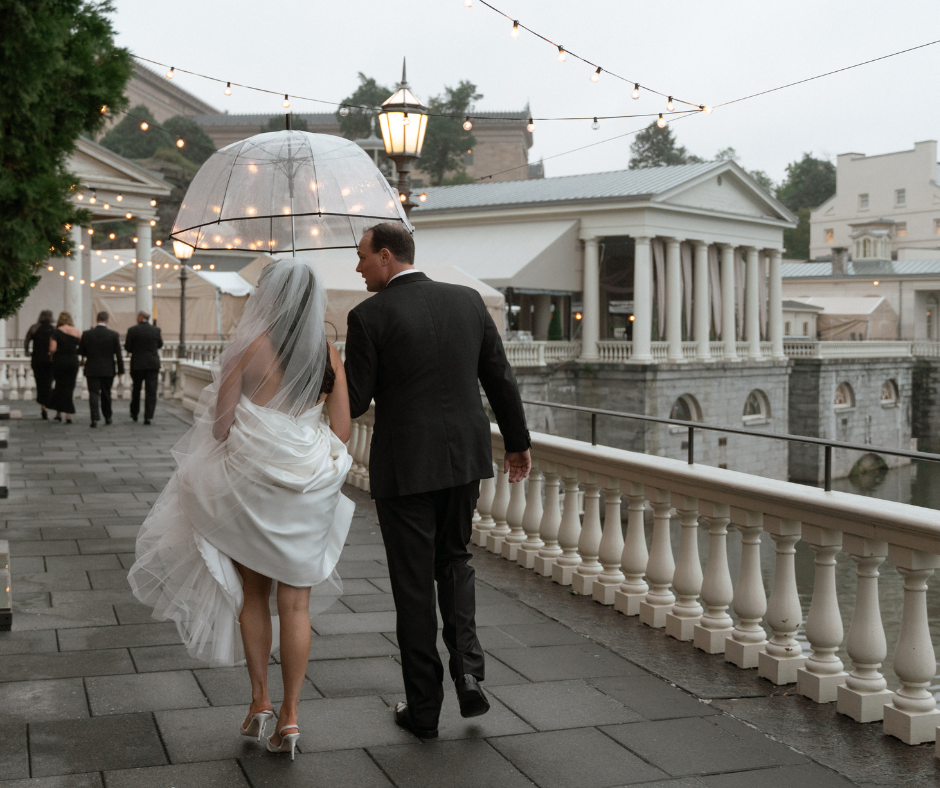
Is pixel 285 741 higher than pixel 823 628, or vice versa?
pixel 823 628

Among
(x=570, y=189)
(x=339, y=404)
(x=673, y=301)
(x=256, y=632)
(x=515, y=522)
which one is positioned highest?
(x=570, y=189)

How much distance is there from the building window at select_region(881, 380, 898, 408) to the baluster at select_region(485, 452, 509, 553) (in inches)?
1721

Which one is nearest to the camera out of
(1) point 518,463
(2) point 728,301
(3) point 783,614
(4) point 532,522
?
(1) point 518,463

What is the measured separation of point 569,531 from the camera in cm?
607

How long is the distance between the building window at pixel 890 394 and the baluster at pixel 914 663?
1819 inches

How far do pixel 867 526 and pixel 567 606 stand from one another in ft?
6.97

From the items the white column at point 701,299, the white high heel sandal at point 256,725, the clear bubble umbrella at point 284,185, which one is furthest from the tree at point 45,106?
the white column at point 701,299

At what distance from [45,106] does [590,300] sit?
Answer: 33439mm

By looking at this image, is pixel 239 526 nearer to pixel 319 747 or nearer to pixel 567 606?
pixel 319 747

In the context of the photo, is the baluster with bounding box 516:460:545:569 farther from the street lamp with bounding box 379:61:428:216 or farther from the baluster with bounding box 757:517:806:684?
the street lamp with bounding box 379:61:428:216

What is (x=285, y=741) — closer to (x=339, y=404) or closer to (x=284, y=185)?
(x=339, y=404)

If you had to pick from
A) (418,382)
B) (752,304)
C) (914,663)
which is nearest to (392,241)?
(418,382)

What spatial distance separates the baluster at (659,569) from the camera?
519cm

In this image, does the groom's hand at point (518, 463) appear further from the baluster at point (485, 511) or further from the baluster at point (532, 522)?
the baluster at point (485, 511)
